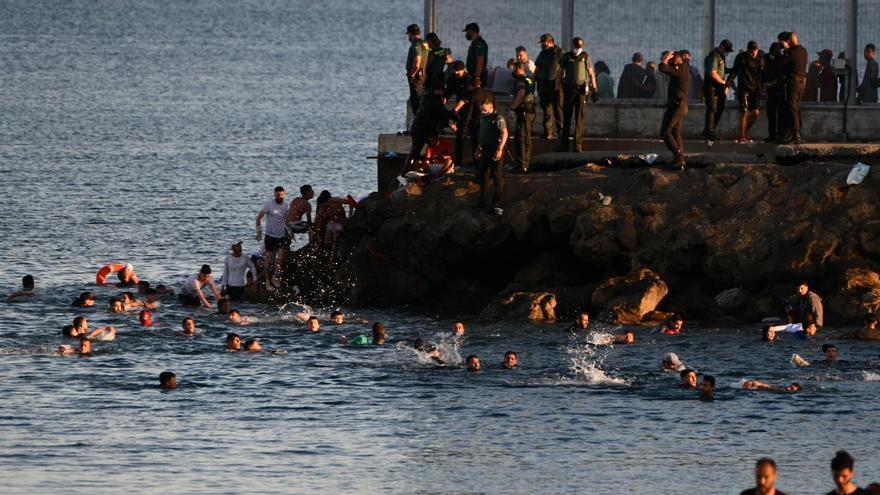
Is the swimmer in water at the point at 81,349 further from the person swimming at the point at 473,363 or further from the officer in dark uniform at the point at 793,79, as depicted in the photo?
the officer in dark uniform at the point at 793,79

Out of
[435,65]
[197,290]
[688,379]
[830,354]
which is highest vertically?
[435,65]

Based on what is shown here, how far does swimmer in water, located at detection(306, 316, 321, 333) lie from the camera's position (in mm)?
42475

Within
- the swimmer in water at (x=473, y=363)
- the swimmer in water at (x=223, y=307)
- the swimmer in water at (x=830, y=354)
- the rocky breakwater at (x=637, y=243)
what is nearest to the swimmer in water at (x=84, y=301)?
the swimmer in water at (x=223, y=307)

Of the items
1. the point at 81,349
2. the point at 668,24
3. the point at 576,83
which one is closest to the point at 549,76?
the point at 576,83

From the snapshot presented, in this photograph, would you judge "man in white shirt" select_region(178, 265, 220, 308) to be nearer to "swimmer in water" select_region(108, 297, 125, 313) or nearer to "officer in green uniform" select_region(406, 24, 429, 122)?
"swimmer in water" select_region(108, 297, 125, 313)

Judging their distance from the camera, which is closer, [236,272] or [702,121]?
[702,121]

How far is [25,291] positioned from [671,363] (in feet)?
58.1

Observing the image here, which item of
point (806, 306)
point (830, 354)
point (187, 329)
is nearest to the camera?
point (830, 354)

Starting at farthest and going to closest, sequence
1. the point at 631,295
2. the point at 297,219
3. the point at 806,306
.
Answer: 1. the point at 297,219
2. the point at 631,295
3. the point at 806,306

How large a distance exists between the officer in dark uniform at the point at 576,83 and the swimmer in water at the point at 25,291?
13.6 m

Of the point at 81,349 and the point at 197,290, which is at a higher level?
the point at 197,290

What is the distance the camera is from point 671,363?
37.8 meters

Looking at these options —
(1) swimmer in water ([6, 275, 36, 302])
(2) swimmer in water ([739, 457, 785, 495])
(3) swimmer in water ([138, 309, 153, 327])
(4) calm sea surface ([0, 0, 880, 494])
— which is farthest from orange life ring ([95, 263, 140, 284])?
(2) swimmer in water ([739, 457, 785, 495])

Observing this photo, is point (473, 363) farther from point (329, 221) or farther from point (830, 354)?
point (329, 221)
